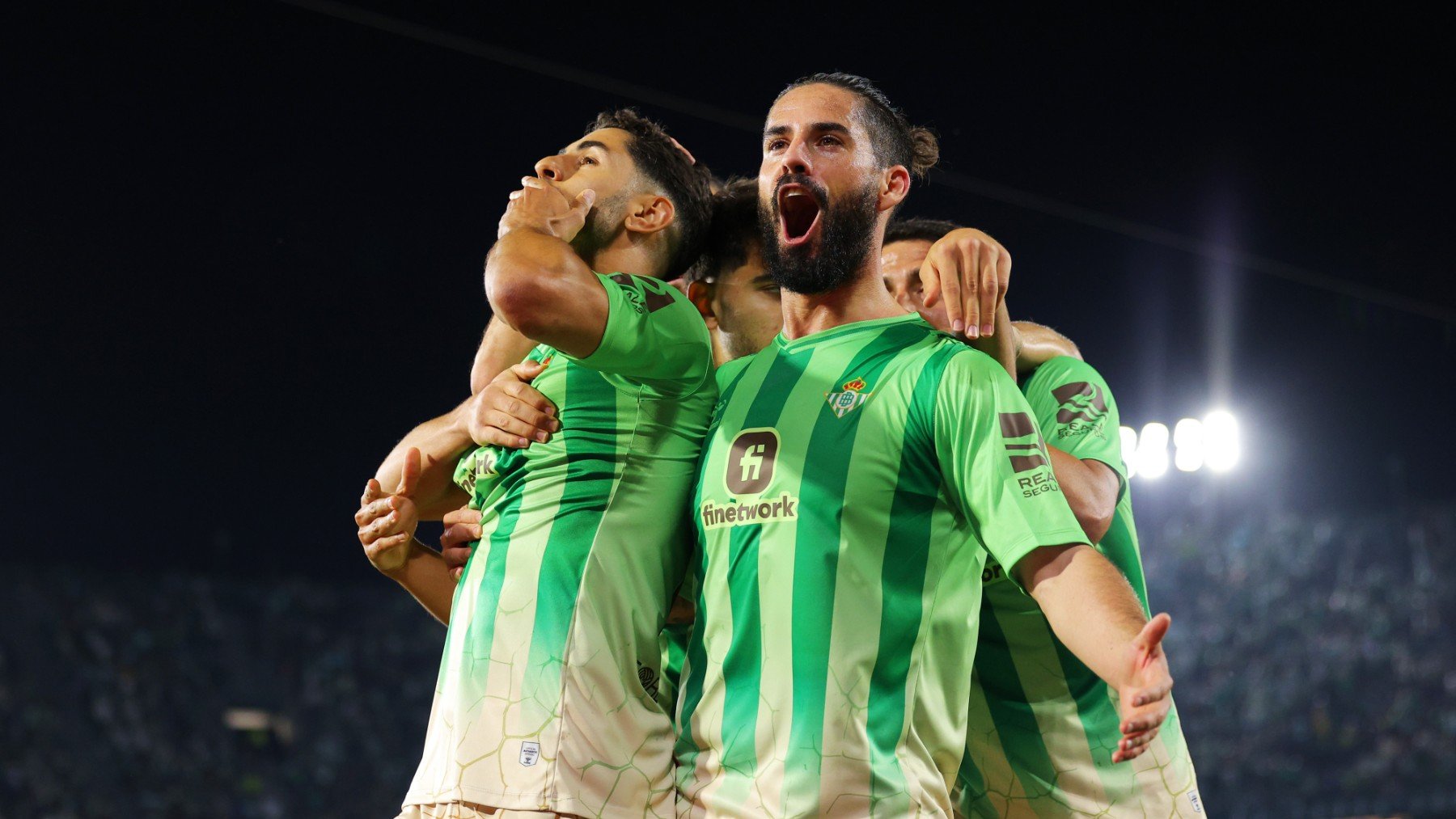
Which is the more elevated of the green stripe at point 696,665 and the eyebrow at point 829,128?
the eyebrow at point 829,128

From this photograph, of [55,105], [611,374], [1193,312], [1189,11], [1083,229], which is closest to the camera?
[611,374]

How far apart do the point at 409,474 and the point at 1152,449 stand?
6.18m

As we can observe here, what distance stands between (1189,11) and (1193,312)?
7.36 ft

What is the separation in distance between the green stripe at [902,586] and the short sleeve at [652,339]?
255 mm

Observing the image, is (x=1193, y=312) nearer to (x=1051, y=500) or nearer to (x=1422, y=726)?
(x=1422, y=726)

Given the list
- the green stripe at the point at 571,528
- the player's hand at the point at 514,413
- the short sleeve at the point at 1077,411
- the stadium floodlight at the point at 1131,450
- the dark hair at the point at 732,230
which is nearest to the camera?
the green stripe at the point at 571,528

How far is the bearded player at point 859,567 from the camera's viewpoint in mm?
1252

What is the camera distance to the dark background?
4785 millimetres

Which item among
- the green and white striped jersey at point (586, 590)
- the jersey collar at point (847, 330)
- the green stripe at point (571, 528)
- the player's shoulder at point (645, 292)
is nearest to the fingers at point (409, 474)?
the green and white striped jersey at point (586, 590)

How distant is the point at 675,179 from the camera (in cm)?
174

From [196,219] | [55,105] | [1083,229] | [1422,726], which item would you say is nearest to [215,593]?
[196,219]

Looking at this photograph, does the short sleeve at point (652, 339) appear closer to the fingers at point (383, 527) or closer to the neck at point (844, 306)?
the neck at point (844, 306)

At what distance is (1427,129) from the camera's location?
501 centimetres

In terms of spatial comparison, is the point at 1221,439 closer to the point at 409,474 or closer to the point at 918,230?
the point at 918,230
